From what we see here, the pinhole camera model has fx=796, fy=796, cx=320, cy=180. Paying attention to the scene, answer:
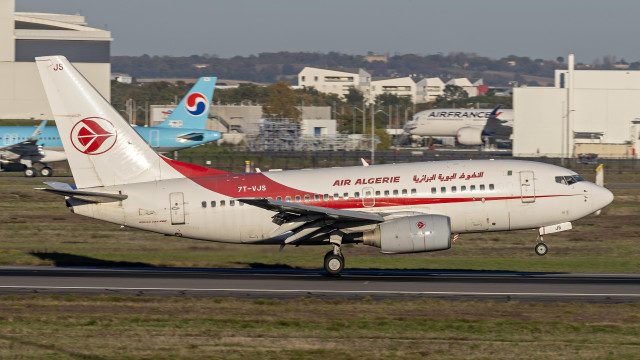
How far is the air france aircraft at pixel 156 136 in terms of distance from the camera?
7031 cm

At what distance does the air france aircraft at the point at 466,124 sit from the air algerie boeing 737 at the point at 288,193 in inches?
4170

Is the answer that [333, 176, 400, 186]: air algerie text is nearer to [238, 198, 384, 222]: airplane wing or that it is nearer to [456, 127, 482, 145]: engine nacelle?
[238, 198, 384, 222]: airplane wing

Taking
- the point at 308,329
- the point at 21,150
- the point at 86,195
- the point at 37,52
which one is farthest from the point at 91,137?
Answer: the point at 37,52

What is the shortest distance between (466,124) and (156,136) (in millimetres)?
80874

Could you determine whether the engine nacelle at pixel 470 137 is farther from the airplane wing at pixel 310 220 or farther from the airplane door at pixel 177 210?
the airplane door at pixel 177 210

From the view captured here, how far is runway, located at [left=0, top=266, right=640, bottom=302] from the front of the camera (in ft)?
80.7

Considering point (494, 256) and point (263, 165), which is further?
point (263, 165)

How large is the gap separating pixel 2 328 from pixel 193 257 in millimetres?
15429

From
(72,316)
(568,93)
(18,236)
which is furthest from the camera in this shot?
(568,93)

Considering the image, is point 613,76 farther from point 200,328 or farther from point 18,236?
point 200,328

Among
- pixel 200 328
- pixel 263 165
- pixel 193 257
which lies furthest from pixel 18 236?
pixel 263 165

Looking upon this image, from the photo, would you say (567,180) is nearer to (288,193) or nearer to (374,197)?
(374,197)

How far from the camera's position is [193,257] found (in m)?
35.0

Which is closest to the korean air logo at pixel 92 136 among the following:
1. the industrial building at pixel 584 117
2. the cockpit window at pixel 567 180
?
the cockpit window at pixel 567 180
